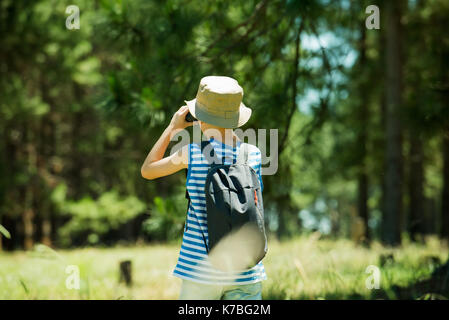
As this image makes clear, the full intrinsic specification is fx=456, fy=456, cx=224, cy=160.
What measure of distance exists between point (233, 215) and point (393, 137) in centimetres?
793

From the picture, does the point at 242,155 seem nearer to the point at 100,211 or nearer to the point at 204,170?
the point at 204,170

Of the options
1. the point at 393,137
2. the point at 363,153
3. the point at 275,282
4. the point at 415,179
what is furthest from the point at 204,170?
the point at 415,179

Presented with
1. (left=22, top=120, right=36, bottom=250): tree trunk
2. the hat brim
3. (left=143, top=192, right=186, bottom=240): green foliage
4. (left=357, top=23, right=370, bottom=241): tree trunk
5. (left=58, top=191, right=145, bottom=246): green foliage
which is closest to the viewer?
the hat brim

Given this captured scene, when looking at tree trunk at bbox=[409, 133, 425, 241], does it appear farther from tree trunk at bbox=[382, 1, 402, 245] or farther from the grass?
the grass

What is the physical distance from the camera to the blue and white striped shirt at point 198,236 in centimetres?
219

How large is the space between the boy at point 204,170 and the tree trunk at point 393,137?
740cm

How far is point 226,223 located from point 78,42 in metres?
12.3

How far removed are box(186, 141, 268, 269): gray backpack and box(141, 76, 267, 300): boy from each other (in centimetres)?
8

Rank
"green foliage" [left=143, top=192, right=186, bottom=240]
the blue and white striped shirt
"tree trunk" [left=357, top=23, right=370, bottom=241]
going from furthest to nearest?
"tree trunk" [left=357, top=23, right=370, bottom=241] < "green foliage" [left=143, top=192, right=186, bottom=240] < the blue and white striped shirt

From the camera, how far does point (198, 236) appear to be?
2.22 metres

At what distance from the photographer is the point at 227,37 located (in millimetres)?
4289

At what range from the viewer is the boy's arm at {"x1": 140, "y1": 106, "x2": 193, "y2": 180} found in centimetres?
227

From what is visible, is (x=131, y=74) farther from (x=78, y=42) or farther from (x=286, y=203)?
(x=78, y=42)

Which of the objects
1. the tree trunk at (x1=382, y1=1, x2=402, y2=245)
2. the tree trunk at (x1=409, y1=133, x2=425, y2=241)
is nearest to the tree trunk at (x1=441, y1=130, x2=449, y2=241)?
the tree trunk at (x1=409, y1=133, x2=425, y2=241)
